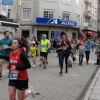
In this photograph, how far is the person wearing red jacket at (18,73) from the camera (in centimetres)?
489

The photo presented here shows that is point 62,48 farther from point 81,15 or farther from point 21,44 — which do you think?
point 81,15

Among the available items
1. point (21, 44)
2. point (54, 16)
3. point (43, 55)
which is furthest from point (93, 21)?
point (21, 44)

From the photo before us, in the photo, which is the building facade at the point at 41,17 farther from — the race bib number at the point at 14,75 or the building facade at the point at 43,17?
the race bib number at the point at 14,75

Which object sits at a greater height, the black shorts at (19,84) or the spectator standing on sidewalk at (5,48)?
the spectator standing on sidewalk at (5,48)

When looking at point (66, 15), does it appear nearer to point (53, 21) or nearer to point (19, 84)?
point (53, 21)

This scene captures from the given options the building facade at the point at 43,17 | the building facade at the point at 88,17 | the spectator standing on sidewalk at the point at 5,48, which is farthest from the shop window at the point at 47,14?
the spectator standing on sidewalk at the point at 5,48

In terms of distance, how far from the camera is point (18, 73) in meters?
4.92

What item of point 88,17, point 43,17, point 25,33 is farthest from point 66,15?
point 88,17

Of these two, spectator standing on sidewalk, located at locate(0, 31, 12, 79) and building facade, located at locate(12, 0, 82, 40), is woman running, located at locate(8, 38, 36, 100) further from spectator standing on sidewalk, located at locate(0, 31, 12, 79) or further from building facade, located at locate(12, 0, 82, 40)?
building facade, located at locate(12, 0, 82, 40)

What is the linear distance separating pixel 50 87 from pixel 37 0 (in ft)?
98.7

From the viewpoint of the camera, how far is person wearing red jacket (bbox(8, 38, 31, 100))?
489 cm

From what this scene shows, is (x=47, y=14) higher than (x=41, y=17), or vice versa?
(x=47, y=14)

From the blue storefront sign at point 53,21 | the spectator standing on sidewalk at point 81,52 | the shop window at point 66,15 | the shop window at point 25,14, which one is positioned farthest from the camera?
the shop window at point 66,15

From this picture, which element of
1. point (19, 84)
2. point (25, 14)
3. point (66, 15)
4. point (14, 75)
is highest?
point (66, 15)
